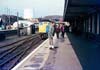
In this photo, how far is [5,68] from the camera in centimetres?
1539

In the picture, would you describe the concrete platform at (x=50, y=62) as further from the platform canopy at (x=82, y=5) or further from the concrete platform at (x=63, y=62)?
the platform canopy at (x=82, y=5)

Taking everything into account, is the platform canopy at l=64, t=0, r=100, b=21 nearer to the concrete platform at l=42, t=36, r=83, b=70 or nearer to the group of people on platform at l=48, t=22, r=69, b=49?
the group of people on platform at l=48, t=22, r=69, b=49

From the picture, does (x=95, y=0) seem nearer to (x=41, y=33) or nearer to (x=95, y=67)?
(x=95, y=67)

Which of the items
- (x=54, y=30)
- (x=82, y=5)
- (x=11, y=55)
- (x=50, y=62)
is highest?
(x=82, y=5)

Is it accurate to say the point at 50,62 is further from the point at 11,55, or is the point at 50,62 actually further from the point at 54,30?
the point at 54,30

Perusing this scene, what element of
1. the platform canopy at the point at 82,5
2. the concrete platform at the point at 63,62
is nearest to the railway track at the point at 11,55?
the concrete platform at the point at 63,62

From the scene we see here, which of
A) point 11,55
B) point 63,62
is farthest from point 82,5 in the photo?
point 63,62

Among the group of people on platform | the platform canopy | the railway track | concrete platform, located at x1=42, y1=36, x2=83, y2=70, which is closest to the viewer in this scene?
concrete platform, located at x1=42, y1=36, x2=83, y2=70

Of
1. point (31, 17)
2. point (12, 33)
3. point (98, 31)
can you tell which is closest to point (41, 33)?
point (12, 33)

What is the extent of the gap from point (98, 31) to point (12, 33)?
95.0 feet

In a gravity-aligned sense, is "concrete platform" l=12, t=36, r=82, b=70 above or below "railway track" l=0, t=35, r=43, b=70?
above

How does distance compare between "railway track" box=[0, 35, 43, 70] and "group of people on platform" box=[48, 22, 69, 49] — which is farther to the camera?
"group of people on platform" box=[48, 22, 69, 49]

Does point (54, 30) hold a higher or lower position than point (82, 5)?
lower

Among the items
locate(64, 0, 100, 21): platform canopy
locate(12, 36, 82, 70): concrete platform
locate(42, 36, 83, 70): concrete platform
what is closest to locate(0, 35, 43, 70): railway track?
locate(12, 36, 82, 70): concrete platform
